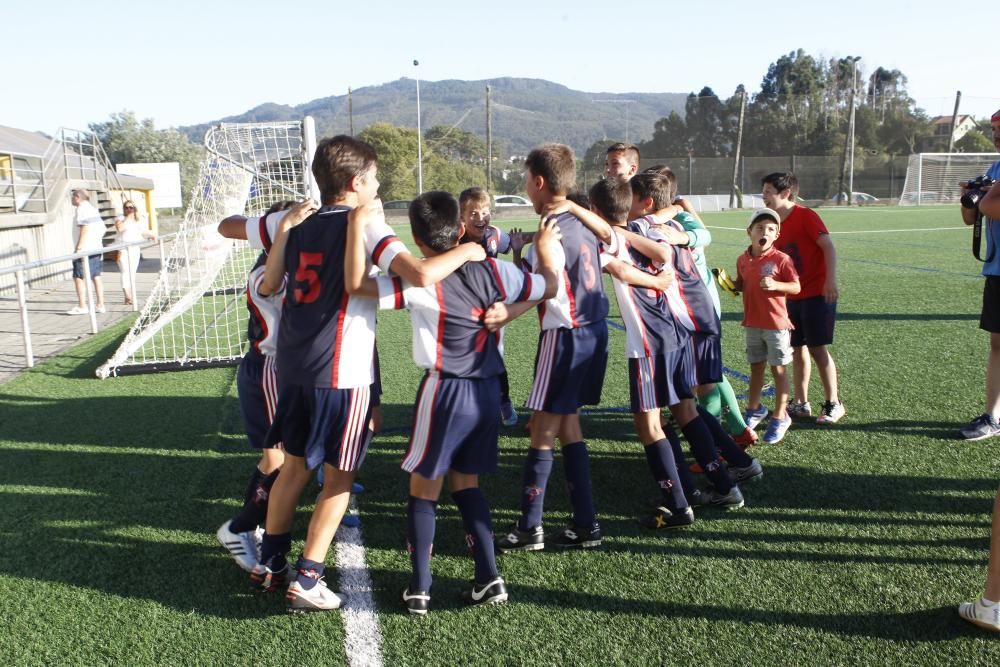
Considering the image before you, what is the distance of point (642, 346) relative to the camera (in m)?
3.79

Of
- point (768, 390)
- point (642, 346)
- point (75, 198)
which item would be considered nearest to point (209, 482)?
point (642, 346)

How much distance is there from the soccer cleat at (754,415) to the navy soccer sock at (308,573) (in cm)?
329

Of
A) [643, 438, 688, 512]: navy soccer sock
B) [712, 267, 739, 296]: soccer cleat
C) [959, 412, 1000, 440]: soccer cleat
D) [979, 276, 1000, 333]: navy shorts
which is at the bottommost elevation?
[959, 412, 1000, 440]: soccer cleat

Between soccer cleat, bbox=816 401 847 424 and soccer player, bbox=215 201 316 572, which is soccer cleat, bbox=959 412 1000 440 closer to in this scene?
Result: soccer cleat, bbox=816 401 847 424

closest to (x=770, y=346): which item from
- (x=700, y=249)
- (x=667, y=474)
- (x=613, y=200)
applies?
(x=700, y=249)

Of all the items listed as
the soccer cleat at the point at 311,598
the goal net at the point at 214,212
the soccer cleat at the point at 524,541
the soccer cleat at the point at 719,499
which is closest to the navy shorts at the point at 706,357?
the soccer cleat at the point at 719,499

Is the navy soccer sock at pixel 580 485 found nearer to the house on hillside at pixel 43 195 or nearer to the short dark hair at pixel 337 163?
the short dark hair at pixel 337 163

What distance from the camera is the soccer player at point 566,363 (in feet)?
11.2

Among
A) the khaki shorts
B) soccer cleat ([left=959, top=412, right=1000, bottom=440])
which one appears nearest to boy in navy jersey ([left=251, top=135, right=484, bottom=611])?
the khaki shorts

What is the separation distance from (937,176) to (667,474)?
4314 cm

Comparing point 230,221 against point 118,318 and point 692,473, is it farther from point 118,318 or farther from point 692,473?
point 118,318

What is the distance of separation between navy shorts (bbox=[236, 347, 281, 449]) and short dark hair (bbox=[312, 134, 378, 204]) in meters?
0.96

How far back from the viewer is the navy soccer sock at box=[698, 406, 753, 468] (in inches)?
170

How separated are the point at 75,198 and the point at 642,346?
34.1ft
